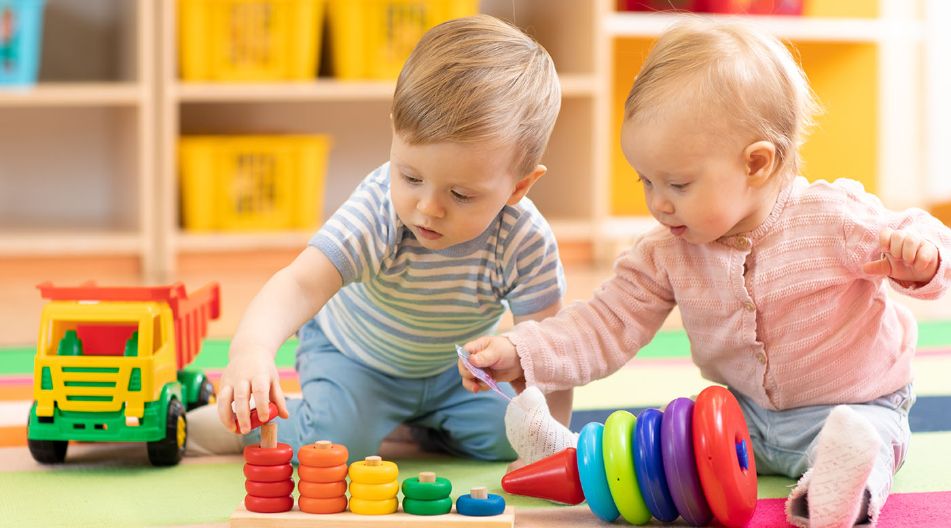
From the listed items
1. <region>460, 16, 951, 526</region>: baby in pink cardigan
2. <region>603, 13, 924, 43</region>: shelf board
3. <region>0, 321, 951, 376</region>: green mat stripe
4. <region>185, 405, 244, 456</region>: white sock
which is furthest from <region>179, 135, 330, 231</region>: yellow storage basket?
<region>460, 16, 951, 526</region>: baby in pink cardigan

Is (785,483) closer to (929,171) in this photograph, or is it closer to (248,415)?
(248,415)

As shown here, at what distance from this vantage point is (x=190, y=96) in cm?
206

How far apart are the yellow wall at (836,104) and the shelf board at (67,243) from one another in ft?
3.57

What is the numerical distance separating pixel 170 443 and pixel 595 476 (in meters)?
0.41

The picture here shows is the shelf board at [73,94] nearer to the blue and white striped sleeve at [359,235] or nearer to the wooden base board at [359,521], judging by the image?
the blue and white striped sleeve at [359,235]

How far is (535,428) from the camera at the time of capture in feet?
3.28

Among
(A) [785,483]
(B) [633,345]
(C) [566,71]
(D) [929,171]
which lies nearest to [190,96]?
(C) [566,71]

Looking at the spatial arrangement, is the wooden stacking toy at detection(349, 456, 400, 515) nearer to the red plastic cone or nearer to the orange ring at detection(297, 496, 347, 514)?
the orange ring at detection(297, 496, 347, 514)

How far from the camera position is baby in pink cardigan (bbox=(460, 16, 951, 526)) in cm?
99

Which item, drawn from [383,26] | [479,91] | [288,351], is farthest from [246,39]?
[479,91]

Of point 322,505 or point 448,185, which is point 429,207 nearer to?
point 448,185

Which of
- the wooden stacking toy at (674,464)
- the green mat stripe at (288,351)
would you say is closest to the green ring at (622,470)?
the wooden stacking toy at (674,464)

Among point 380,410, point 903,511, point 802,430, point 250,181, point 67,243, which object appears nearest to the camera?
point 903,511

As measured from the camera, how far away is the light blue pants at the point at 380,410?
1.15 meters
